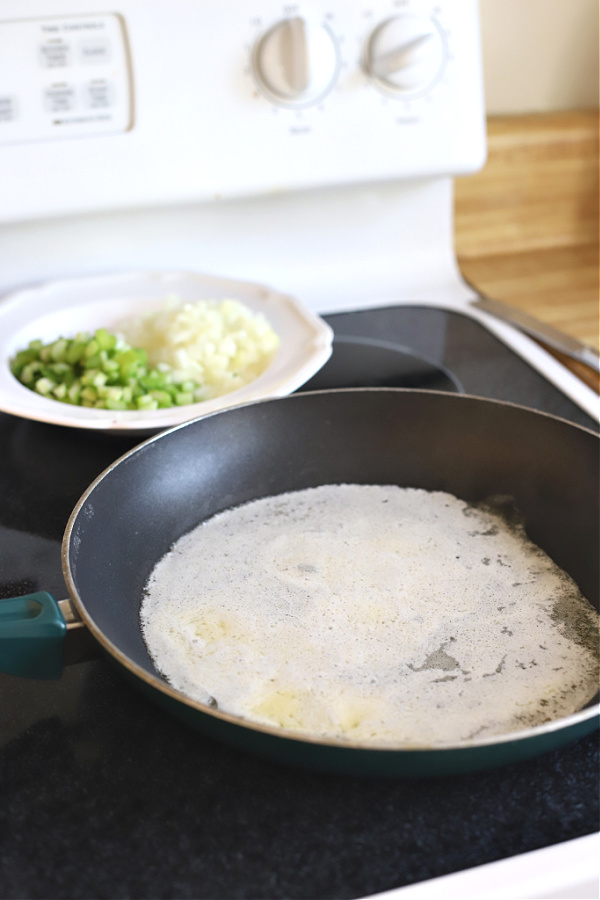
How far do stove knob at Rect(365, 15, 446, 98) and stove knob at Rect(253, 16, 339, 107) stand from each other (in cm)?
4

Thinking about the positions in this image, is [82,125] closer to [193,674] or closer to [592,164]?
[193,674]

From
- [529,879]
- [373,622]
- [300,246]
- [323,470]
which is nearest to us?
[529,879]

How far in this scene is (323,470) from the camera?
66 centimetres

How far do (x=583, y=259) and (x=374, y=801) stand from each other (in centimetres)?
82

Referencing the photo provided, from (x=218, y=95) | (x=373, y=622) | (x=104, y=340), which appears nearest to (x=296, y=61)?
(x=218, y=95)

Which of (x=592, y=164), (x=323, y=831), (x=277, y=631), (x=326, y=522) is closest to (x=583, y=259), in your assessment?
(x=592, y=164)

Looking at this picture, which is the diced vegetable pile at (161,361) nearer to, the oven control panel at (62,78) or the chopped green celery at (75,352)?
the chopped green celery at (75,352)

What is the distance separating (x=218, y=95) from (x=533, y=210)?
1.50ft

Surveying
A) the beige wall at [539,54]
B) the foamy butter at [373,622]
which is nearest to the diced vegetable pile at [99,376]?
the foamy butter at [373,622]

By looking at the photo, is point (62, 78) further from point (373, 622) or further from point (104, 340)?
point (373, 622)

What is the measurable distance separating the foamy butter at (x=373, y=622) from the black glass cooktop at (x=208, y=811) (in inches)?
1.0

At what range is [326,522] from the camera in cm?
59

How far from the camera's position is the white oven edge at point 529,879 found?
340mm

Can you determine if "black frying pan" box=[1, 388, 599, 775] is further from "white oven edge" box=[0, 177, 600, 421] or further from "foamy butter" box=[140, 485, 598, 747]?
"white oven edge" box=[0, 177, 600, 421]
